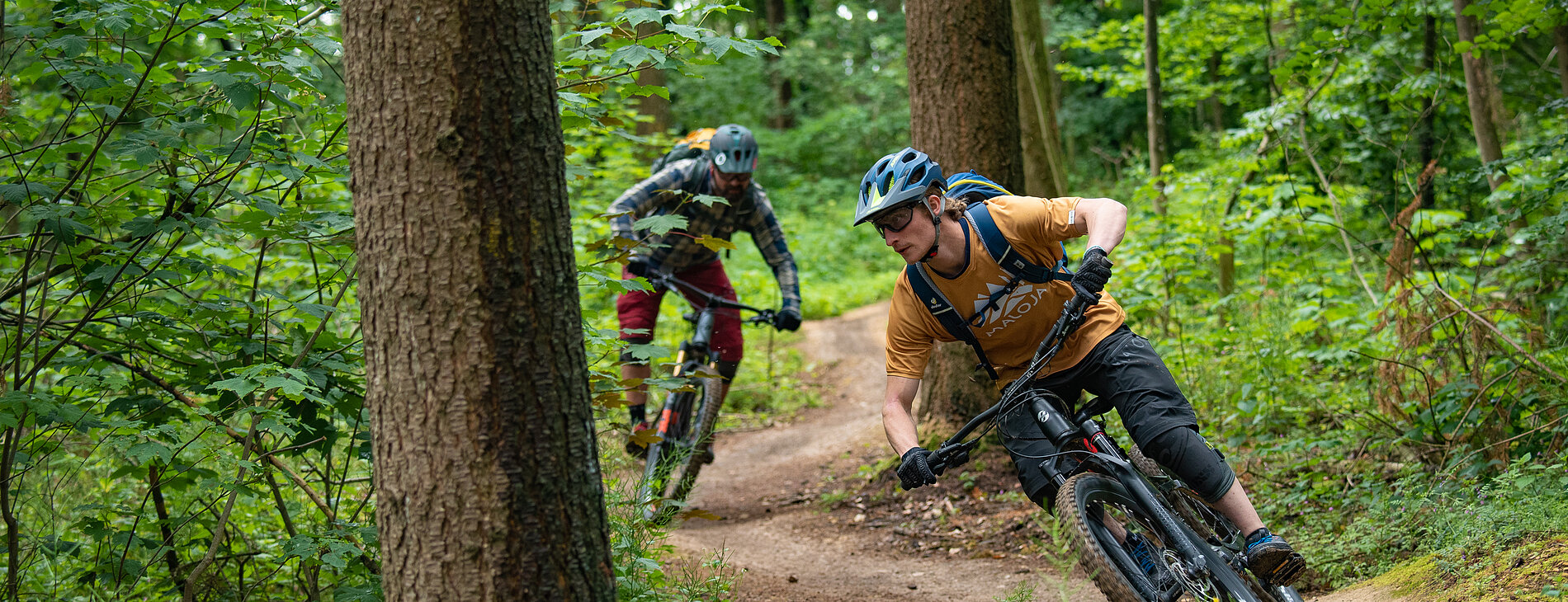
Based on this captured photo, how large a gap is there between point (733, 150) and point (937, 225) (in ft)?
7.59

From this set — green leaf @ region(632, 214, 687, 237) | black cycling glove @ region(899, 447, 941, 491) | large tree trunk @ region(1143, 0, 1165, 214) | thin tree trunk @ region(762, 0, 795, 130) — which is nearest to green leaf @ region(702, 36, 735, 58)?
green leaf @ region(632, 214, 687, 237)

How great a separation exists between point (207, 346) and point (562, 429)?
1991 mm

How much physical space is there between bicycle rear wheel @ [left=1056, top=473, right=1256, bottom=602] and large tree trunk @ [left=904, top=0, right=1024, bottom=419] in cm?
277

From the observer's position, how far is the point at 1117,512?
304cm

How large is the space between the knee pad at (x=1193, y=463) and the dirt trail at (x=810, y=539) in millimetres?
589

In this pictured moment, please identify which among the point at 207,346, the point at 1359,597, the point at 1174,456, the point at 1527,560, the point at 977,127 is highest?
the point at 977,127

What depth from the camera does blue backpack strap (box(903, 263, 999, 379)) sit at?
337 cm

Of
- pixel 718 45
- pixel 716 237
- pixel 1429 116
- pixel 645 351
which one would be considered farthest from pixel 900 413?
pixel 1429 116

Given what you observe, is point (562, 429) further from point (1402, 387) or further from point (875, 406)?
point (875, 406)

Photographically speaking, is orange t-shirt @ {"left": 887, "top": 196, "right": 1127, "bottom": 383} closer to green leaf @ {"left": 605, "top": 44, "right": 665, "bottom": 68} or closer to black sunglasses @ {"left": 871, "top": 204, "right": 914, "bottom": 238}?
black sunglasses @ {"left": 871, "top": 204, "right": 914, "bottom": 238}

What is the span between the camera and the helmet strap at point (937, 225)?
10.7 ft

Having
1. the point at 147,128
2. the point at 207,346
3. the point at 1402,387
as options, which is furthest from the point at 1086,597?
the point at 147,128

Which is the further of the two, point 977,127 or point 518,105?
point 977,127

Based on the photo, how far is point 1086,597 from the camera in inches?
163
